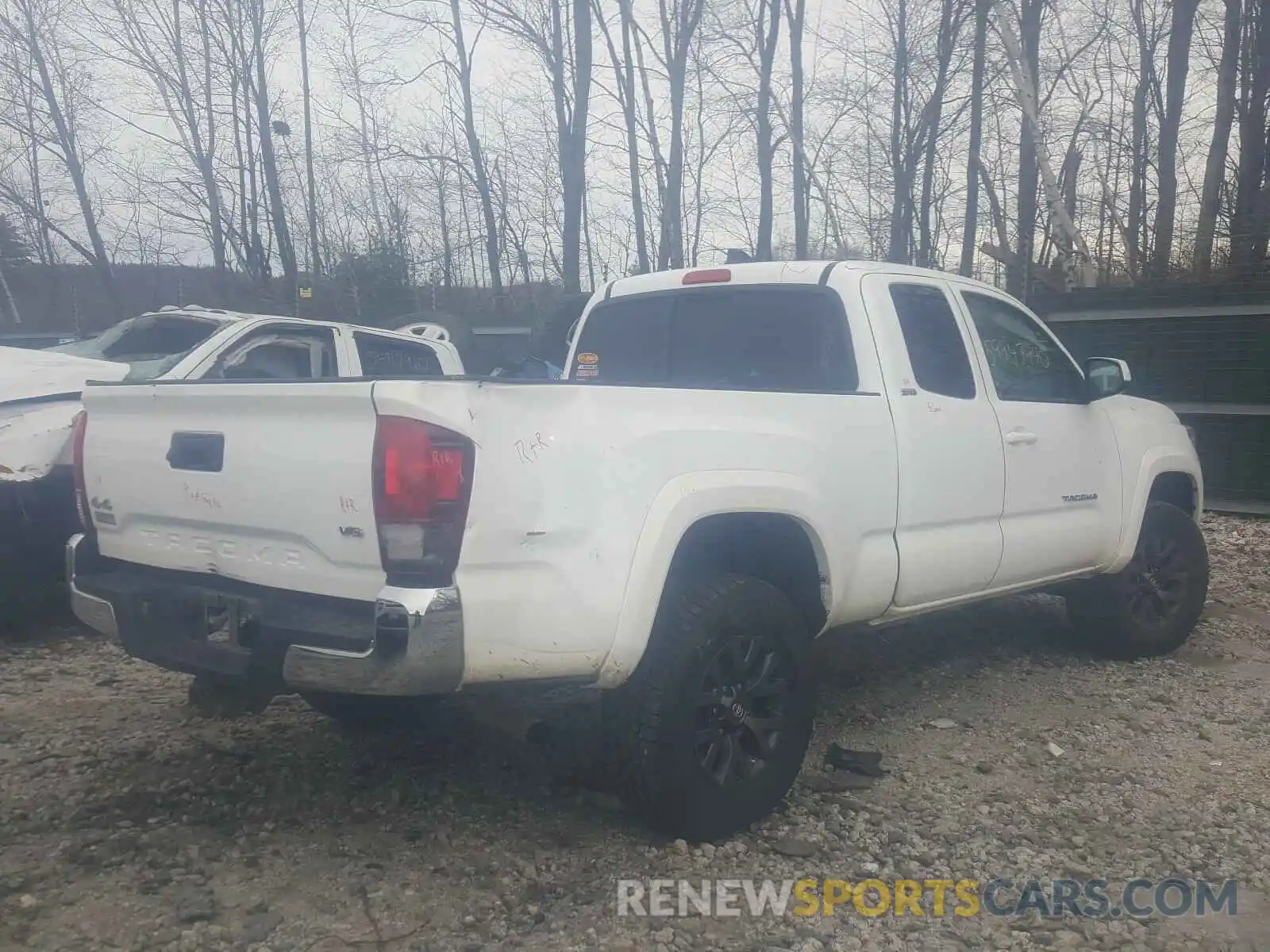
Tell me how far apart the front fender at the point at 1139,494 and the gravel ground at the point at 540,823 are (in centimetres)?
64

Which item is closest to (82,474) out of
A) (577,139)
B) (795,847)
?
(795,847)

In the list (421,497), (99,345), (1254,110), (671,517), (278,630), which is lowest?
(278,630)

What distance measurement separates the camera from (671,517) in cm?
290

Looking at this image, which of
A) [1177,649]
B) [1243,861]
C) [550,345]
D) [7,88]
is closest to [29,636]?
[1243,861]

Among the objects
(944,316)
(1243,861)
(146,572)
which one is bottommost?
(1243,861)

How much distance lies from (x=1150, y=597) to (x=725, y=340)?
Answer: 2801mm

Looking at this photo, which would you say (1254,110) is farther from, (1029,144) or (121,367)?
(121,367)

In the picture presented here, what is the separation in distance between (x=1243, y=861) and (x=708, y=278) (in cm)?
285

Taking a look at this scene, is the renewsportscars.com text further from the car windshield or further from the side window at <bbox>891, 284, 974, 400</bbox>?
the car windshield

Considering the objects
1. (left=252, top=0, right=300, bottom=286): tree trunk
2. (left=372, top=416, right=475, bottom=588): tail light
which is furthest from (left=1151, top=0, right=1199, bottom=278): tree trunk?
(left=252, top=0, right=300, bottom=286): tree trunk

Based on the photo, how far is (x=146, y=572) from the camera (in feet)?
10.4

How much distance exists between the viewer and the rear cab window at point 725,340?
394 centimetres

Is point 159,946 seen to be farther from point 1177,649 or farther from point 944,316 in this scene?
point 1177,649

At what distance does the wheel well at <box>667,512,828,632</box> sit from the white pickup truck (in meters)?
0.01
